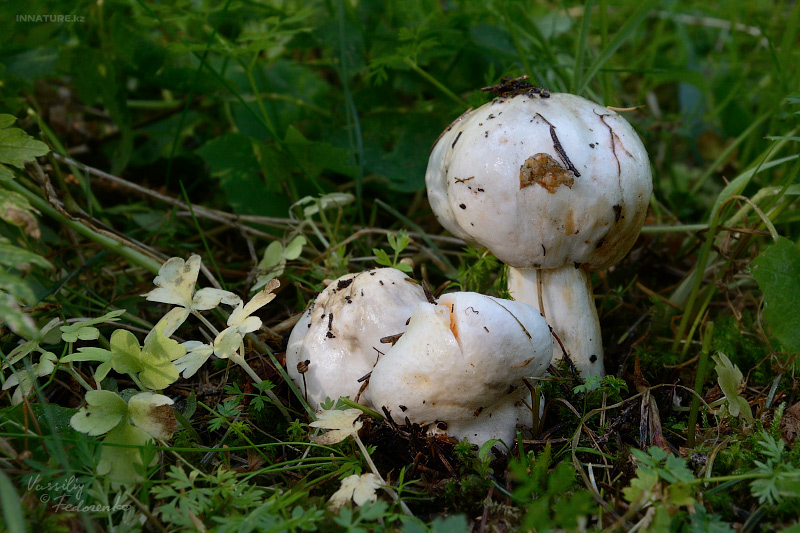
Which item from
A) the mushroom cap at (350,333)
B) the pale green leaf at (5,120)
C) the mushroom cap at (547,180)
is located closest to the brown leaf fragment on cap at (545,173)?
the mushroom cap at (547,180)


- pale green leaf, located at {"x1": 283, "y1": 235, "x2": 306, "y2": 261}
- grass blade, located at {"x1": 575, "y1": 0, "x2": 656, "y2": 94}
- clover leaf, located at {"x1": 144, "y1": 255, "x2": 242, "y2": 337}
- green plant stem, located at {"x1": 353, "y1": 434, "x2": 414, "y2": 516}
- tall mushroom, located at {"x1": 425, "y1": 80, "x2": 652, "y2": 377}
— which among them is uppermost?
grass blade, located at {"x1": 575, "y1": 0, "x2": 656, "y2": 94}

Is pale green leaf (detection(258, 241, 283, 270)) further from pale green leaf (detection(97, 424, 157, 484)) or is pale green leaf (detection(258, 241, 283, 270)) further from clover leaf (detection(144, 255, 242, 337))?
pale green leaf (detection(97, 424, 157, 484))

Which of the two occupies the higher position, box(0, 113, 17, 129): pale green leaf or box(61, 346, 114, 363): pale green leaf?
box(0, 113, 17, 129): pale green leaf

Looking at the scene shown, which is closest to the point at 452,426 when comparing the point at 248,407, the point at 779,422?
the point at 248,407

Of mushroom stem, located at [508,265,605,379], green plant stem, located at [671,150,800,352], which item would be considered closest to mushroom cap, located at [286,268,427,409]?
mushroom stem, located at [508,265,605,379]

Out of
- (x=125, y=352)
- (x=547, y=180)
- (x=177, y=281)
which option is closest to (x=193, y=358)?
(x=125, y=352)

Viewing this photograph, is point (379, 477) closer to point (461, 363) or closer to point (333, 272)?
point (461, 363)

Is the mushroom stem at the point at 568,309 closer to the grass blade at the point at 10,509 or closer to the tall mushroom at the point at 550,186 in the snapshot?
the tall mushroom at the point at 550,186

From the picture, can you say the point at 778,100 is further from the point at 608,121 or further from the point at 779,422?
the point at 779,422
